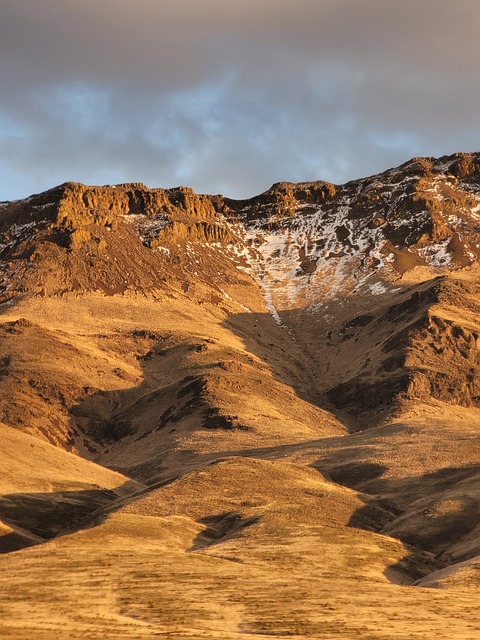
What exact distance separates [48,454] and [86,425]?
1749 inches

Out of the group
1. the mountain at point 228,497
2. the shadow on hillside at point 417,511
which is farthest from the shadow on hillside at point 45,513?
the shadow on hillside at point 417,511

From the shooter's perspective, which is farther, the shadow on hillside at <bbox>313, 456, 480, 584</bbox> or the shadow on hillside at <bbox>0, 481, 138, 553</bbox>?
the shadow on hillside at <bbox>0, 481, 138, 553</bbox>

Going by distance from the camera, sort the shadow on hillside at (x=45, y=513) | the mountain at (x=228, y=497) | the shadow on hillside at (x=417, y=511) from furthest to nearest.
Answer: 1. the shadow on hillside at (x=45, y=513)
2. the shadow on hillside at (x=417, y=511)
3. the mountain at (x=228, y=497)

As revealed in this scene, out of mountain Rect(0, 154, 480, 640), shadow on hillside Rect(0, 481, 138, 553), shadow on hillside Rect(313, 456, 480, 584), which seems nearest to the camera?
mountain Rect(0, 154, 480, 640)

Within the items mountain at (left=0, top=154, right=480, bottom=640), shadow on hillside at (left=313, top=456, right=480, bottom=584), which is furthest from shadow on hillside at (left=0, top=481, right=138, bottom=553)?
shadow on hillside at (left=313, top=456, right=480, bottom=584)

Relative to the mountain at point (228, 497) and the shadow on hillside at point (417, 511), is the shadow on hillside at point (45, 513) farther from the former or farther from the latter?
the shadow on hillside at point (417, 511)

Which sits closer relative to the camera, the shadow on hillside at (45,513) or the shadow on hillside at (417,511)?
Answer: the shadow on hillside at (417,511)

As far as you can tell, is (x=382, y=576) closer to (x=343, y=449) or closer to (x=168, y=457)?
(x=343, y=449)

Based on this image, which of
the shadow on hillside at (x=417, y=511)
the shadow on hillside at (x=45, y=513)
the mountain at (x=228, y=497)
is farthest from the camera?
the shadow on hillside at (x=45, y=513)

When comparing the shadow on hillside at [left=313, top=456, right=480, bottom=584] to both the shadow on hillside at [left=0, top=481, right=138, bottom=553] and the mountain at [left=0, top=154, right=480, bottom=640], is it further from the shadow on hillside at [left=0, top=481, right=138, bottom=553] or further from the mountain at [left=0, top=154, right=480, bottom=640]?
the shadow on hillside at [left=0, top=481, right=138, bottom=553]

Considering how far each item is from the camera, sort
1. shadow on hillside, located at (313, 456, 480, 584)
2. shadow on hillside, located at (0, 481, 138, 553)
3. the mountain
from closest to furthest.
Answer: the mountain
shadow on hillside, located at (313, 456, 480, 584)
shadow on hillside, located at (0, 481, 138, 553)

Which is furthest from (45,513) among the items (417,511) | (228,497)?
(417,511)

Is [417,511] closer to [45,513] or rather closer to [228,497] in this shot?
[228,497]

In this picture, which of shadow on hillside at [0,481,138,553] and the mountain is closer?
the mountain
